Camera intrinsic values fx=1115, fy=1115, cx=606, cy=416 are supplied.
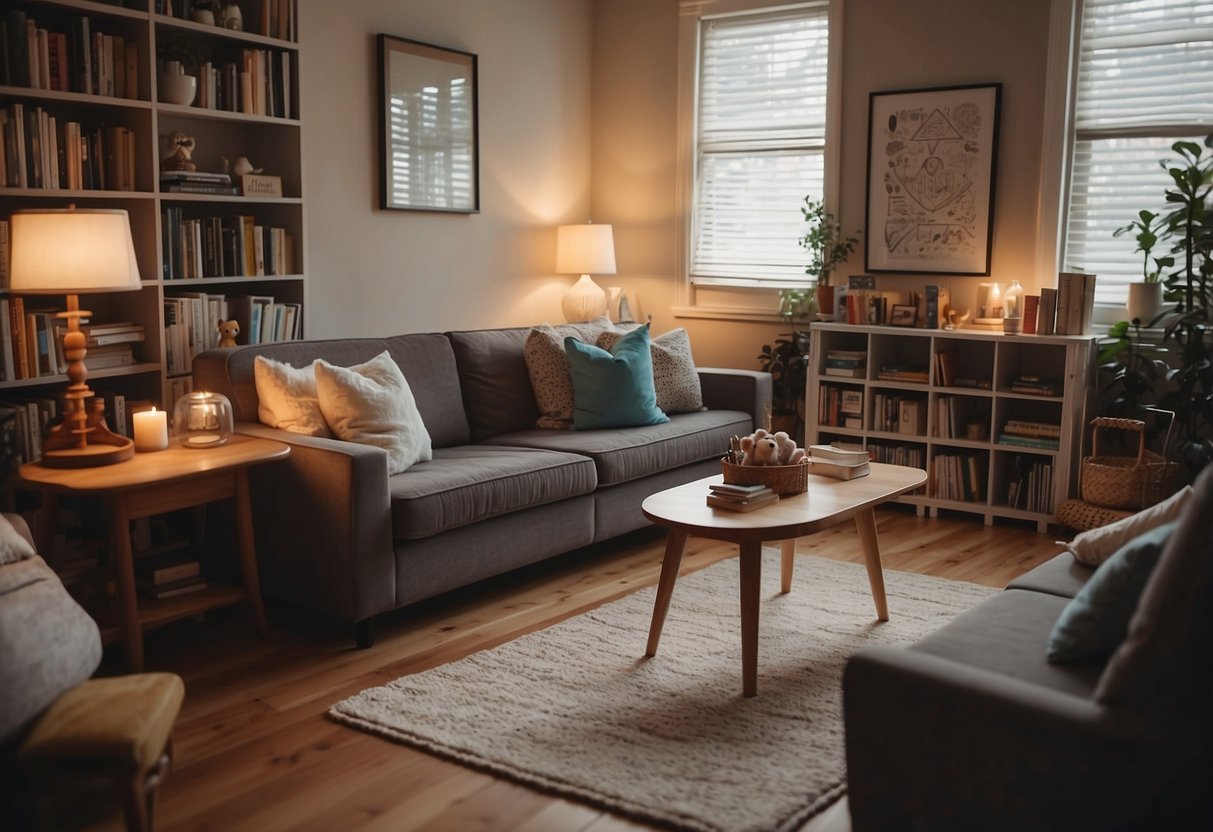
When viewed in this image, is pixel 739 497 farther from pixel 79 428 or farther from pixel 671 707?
pixel 79 428

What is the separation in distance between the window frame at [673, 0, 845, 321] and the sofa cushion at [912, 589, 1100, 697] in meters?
3.46

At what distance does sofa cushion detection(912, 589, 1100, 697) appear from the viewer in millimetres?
2082

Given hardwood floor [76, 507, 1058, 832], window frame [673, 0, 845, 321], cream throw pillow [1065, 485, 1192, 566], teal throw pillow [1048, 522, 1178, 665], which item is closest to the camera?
teal throw pillow [1048, 522, 1178, 665]

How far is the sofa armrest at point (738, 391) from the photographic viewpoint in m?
5.12

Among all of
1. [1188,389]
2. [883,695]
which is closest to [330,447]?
[883,695]

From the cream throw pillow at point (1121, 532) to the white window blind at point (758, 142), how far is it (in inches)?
125

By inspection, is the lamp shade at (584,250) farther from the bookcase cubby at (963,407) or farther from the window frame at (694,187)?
the bookcase cubby at (963,407)

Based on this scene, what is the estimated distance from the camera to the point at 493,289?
580 centimetres

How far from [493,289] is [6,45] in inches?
106

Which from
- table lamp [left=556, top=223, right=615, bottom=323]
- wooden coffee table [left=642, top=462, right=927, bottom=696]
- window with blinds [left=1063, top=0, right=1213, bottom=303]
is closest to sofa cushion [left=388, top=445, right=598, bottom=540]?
wooden coffee table [left=642, top=462, right=927, bottom=696]

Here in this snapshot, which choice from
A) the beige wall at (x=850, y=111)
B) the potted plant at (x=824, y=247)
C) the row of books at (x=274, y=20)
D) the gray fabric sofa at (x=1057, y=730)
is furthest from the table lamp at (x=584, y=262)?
the gray fabric sofa at (x=1057, y=730)

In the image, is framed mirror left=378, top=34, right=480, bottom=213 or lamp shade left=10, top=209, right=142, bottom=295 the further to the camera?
framed mirror left=378, top=34, right=480, bottom=213

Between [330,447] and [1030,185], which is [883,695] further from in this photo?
[1030,185]

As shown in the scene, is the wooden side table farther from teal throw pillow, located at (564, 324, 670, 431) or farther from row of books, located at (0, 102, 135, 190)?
teal throw pillow, located at (564, 324, 670, 431)
